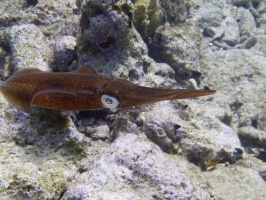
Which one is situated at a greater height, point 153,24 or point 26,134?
point 153,24

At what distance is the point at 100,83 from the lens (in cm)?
270

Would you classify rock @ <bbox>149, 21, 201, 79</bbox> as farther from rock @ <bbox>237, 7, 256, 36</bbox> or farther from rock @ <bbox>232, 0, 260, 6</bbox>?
rock @ <bbox>232, 0, 260, 6</bbox>

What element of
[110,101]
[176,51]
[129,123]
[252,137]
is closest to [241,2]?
[176,51]

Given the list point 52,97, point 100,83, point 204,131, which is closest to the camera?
point 100,83

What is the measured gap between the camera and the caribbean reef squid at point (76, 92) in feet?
8.07

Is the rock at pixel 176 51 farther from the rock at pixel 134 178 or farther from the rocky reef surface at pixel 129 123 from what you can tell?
the rock at pixel 134 178

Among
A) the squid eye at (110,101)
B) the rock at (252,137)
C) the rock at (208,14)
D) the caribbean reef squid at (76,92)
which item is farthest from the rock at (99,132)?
the rock at (208,14)

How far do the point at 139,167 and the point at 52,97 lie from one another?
4.74 ft

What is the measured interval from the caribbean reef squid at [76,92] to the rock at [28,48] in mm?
1452

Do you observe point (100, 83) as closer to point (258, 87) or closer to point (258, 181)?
point (258, 181)

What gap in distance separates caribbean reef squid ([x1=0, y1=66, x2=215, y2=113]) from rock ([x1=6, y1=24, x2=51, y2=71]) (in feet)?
4.76

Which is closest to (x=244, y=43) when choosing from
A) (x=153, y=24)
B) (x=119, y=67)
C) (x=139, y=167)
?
(x=153, y=24)

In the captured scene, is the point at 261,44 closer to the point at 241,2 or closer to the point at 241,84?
the point at 241,2

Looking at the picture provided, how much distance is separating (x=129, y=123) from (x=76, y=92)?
1.36 m
